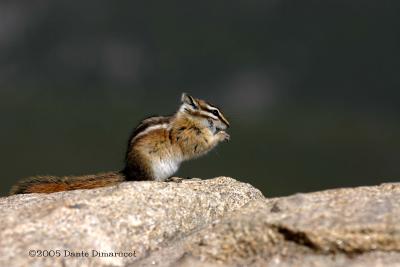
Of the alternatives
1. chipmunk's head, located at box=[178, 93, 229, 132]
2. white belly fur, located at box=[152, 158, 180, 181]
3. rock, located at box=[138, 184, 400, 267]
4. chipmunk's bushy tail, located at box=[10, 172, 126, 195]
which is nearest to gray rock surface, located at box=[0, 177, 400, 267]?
rock, located at box=[138, 184, 400, 267]

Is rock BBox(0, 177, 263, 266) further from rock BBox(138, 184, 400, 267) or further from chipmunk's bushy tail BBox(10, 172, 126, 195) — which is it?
chipmunk's bushy tail BBox(10, 172, 126, 195)

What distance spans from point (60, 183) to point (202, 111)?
2257 millimetres

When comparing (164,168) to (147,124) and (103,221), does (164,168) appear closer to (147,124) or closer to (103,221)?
(147,124)

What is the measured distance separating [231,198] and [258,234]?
6.02 feet

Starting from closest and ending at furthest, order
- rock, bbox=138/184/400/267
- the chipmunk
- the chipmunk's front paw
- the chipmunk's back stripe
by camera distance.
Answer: rock, bbox=138/184/400/267, the chipmunk, the chipmunk's back stripe, the chipmunk's front paw

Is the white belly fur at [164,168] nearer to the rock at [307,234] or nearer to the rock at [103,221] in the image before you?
the rock at [103,221]

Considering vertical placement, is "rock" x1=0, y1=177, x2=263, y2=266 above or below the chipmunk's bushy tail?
above

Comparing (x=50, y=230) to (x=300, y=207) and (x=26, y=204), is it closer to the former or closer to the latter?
(x=26, y=204)

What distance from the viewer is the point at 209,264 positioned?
17.6 feet

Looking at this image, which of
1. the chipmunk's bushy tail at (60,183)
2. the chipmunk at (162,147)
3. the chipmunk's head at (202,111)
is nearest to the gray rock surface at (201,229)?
the chipmunk's bushy tail at (60,183)

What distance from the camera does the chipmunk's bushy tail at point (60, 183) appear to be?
27.3ft

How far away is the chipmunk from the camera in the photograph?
8.48 m

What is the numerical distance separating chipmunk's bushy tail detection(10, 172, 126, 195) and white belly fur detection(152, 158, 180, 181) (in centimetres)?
39

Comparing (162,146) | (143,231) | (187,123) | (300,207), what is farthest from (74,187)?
(300,207)
